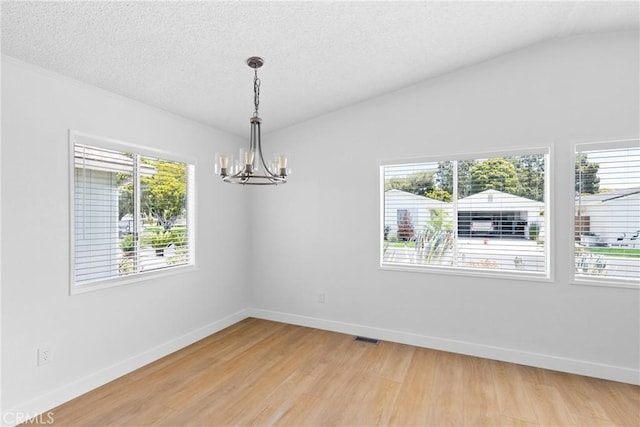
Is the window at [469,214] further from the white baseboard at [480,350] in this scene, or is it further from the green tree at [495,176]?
the white baseboard at [480,350]

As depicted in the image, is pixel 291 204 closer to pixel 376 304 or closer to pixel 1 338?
pixel 376 304

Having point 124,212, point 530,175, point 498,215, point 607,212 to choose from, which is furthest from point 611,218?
point 124,212

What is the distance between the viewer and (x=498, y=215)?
3338 millimetres

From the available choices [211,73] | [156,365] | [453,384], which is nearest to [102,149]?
[211,73]

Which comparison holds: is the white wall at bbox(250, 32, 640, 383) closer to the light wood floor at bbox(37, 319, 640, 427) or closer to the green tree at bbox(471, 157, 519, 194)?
the green tree at bbox(471, 157, 519, 194)

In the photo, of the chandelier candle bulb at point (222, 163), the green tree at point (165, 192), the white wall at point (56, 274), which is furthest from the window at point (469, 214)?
the white wall at point (56, 274)

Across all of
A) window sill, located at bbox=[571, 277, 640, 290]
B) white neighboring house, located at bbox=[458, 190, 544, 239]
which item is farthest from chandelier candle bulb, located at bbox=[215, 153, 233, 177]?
window sill, located at bbox=[571, 277, 640, 290]

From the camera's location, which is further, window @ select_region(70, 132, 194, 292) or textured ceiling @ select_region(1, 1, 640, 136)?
window @ select_region(70, 132, 194, 292)

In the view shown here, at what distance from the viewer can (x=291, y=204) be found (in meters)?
4.32

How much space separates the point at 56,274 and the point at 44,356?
0.59 m

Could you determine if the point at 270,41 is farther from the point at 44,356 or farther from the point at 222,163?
the point at 44,356

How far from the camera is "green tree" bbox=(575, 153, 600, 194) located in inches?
118

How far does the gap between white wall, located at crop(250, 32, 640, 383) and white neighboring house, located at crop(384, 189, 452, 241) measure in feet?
0.58

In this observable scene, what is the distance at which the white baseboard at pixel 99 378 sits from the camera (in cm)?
230
